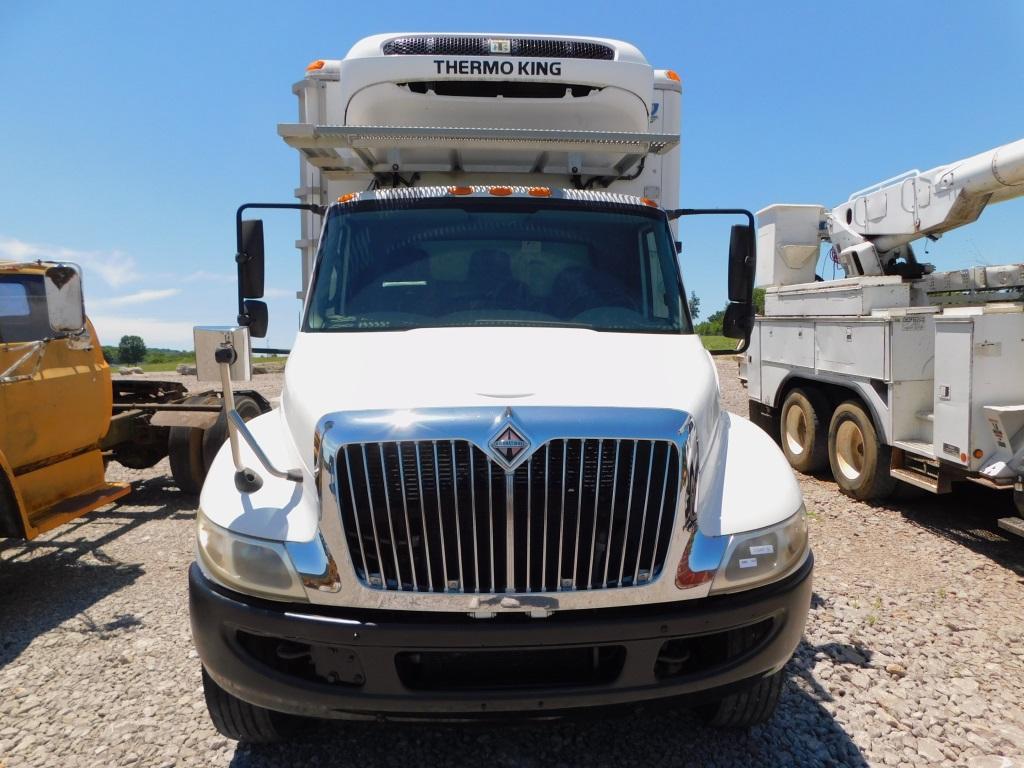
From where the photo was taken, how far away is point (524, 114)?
4.45 m

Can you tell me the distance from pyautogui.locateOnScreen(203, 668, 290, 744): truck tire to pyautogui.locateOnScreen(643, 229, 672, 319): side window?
2486 mm

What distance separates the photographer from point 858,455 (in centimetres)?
682

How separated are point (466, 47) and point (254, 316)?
83.0 inches

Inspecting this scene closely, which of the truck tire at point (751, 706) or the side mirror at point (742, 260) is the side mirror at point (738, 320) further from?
the truck tire at point (751, 706)

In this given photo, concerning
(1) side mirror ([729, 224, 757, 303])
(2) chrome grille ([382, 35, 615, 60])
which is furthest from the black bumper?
(2) chrome grille ([382, 35, 615, 60])

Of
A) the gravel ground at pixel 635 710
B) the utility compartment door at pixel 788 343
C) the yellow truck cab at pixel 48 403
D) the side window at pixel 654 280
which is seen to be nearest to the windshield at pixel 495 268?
the side window at pixel 654 280

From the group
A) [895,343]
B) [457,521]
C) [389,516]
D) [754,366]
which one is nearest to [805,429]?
[754,366]

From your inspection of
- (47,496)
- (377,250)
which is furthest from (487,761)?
(47,496)

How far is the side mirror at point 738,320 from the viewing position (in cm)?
425

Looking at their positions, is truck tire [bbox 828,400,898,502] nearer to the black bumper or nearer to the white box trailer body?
the white box trailer body

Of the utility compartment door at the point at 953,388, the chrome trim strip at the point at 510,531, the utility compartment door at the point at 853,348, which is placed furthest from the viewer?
the utility compartment door at the point at 853,348

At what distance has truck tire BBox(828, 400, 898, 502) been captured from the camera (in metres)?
6.34

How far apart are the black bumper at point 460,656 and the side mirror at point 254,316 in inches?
76.2

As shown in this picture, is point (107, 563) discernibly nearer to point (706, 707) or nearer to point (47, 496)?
point (47, 496)
